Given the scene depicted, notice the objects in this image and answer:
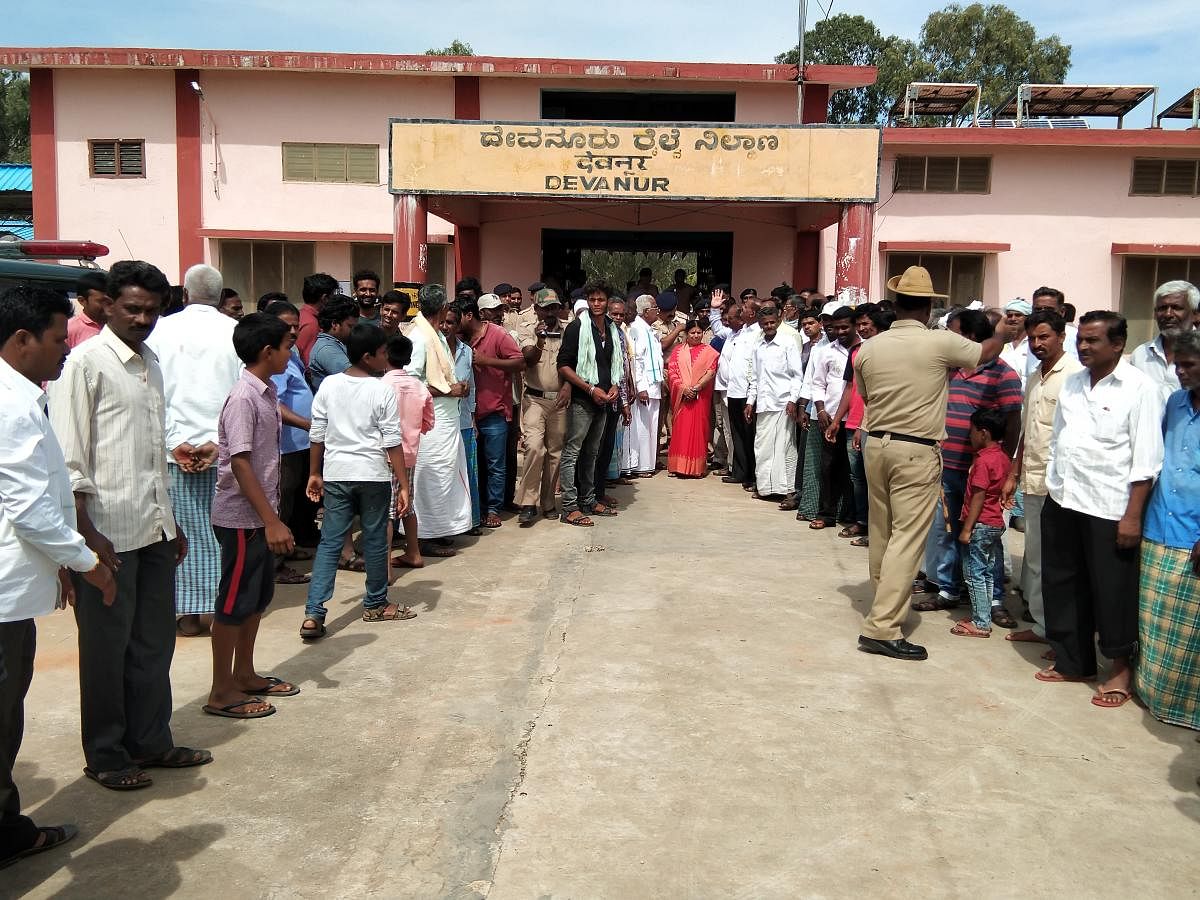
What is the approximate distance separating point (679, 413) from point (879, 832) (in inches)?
298

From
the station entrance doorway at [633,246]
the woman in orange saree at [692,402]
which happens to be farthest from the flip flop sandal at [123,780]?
the station entrance doorway at [633,246]

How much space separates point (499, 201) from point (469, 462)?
8958 millimetres

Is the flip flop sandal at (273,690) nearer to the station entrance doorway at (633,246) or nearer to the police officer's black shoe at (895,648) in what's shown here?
the police officer's black shoe at (895,648)

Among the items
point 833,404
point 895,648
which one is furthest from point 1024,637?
point 833,404

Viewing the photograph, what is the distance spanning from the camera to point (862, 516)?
25.8ft

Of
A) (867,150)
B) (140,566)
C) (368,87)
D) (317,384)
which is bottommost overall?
(140,566)

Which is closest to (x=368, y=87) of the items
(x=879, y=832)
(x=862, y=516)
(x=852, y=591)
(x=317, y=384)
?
(x=317, y=384)

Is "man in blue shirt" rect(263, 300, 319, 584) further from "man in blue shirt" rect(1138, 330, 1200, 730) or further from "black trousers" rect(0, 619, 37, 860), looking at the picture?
"man in blue shirt" rect(1138, 330, 1200, 730)

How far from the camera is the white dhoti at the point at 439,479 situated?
7086 mm

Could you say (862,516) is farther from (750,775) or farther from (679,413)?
(750,775)

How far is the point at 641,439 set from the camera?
10.9 m

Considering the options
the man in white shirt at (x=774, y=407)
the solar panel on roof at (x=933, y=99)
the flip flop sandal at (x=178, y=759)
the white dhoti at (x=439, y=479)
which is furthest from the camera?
the solar panel on roof at (x=933, y=99)

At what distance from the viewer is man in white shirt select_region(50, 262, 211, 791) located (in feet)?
11.2

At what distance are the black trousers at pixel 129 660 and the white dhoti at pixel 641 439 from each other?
719 cm
